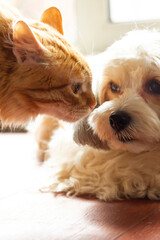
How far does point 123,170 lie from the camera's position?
5.92 ft

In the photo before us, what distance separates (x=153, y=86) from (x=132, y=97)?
105mm

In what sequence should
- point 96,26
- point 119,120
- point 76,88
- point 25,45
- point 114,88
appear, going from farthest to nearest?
1. point 96,26
2. point 114,88
3. point 119,120
4. point 76,88
5. point 25,45

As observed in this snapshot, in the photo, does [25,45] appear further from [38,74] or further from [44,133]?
[44,133]

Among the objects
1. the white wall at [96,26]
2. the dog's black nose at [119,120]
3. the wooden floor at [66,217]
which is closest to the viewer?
the wooden floor at [66,217]

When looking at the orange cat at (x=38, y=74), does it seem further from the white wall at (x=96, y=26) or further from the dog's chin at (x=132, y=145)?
the white wall at (x=96, y=26)

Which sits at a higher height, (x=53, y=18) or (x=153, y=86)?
(x=53, y=18)

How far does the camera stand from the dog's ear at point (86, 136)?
6.07 feet

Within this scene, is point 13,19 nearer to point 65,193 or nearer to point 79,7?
point 65,193

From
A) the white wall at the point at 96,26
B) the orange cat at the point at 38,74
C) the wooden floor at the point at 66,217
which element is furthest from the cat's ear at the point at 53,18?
the white wall at the point at 96,26

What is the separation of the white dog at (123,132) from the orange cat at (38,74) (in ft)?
0.55

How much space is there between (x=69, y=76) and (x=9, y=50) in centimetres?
24

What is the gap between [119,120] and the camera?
5.30 feet

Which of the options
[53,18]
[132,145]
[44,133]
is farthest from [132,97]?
[44,133]

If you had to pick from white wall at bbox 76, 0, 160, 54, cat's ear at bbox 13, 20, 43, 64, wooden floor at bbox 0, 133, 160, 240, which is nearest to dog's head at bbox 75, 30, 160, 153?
wooden floor at bbox 0, 133, 160, 240
